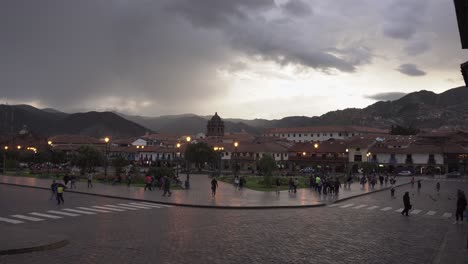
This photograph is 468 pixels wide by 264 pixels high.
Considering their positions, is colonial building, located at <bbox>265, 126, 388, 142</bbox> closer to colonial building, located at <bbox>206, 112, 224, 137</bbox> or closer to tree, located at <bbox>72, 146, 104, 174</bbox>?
colonial building, located at <bbox>206, 112, 224, 137</bbox>

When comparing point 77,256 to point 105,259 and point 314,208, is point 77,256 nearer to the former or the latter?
point 105,259

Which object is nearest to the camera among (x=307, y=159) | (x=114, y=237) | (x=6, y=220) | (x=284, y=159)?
(x=114, y=237)

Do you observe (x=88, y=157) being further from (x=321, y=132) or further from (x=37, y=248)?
(x=321, y=132)

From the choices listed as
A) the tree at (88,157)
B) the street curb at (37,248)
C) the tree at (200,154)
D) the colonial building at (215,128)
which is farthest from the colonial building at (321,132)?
the street curb at (37,248)

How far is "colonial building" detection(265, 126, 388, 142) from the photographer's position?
140 metres

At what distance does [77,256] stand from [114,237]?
3115mm

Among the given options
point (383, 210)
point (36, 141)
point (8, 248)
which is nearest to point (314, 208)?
point (383, 210)

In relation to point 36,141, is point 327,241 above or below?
below

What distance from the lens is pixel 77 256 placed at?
12.2m

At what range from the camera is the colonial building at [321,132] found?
140 m

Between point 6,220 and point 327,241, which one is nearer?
point 327,241

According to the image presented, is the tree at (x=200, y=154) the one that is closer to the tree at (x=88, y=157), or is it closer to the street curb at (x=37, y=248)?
the tree at (x=88, y=157)

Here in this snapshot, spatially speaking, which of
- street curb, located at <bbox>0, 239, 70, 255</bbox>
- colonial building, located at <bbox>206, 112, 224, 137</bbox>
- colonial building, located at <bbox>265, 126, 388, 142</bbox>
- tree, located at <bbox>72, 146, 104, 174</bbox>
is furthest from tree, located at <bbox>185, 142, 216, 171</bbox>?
colonial building, located at <bbox>206, 112, 224, 137</bbox>

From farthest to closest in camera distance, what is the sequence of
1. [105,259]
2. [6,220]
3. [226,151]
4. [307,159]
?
[226,151] < [307,159] < [6,220] < [105,259]
